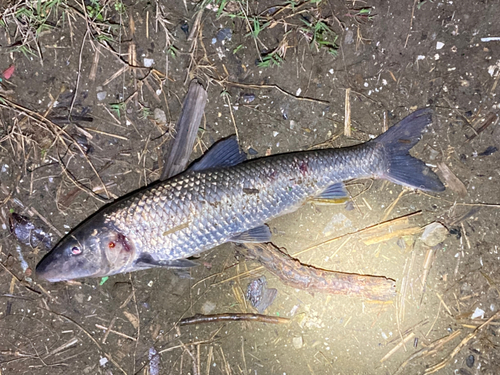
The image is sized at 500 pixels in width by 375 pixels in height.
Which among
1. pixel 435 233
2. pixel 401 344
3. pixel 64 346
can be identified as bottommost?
pixel 401 344

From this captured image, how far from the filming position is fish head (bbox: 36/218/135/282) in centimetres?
268

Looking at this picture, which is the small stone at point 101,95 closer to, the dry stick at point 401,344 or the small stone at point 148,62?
the small stone at point 148,62

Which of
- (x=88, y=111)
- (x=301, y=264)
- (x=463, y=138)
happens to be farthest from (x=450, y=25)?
(x=88, y=111)

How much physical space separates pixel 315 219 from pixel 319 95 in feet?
4.27

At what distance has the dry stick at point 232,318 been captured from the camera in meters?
3.20

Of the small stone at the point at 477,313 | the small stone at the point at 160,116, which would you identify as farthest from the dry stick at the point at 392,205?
the small stone at the point at 160,116

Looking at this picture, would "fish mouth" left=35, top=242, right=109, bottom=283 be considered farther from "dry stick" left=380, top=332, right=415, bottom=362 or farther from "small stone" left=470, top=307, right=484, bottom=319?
"small stone" left=470, top=307, right=484, bottom=319

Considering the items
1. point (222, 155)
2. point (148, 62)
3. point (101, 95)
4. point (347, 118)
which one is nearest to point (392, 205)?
point (347, 118)

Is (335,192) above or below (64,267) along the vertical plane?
above

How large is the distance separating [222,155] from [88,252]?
4.76 feet

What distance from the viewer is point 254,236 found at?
114 inches

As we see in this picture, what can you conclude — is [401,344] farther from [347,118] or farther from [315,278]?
[347,118]

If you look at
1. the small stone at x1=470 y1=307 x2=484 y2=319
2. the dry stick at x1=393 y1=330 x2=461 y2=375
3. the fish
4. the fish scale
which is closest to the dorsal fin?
the fish

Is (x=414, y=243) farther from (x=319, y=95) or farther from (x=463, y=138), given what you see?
(x=319, y=95)
